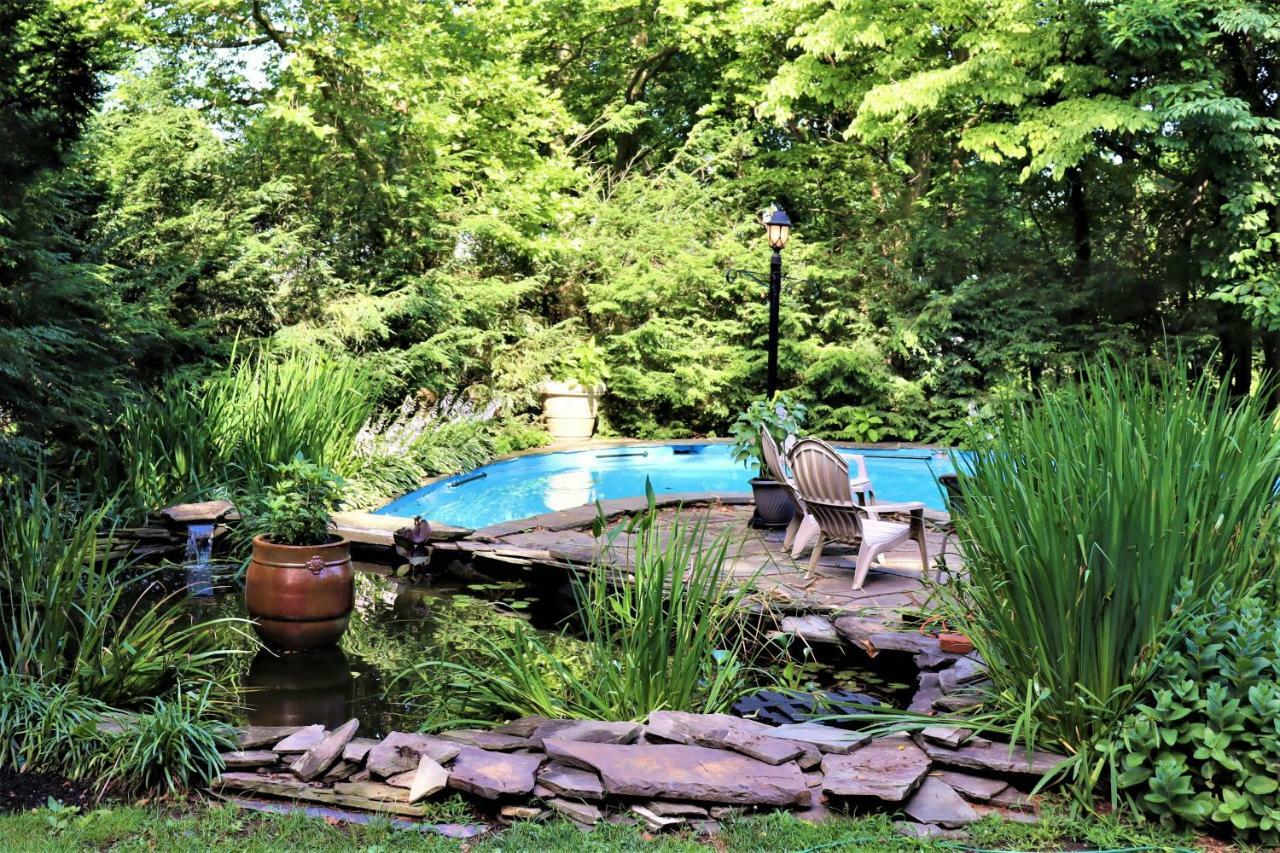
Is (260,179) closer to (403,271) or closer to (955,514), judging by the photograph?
(403,271)

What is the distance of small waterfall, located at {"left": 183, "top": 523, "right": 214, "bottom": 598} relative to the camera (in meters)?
5.39

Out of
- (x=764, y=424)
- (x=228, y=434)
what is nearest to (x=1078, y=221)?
(x=764, y=424)

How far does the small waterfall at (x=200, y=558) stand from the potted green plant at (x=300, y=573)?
110 centimetres

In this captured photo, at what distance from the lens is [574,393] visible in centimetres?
1240

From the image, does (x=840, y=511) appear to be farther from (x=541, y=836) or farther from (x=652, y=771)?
(x=541, y=836)

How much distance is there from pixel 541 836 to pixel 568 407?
33.0 feet

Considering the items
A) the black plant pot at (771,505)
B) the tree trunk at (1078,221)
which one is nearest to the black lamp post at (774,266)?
the black plant pot at (771,505)

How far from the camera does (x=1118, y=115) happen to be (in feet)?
35.8

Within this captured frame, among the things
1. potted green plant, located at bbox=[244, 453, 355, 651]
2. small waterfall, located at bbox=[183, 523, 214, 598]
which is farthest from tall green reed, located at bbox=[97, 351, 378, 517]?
potted green plant, located at bbox=[244, 453, 355, 651]

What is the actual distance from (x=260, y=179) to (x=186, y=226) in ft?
5.39

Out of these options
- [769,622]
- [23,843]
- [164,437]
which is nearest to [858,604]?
[769,622]

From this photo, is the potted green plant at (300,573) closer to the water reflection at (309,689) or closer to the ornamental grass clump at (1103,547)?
the water reflection at (309,689)

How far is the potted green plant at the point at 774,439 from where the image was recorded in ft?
20.8

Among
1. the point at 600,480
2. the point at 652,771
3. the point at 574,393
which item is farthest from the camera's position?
the point at 574,393
